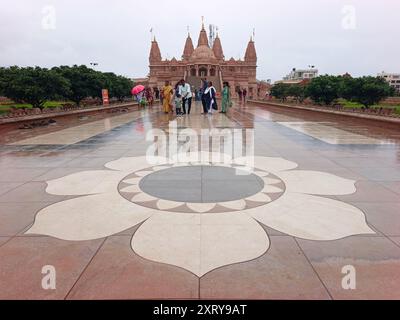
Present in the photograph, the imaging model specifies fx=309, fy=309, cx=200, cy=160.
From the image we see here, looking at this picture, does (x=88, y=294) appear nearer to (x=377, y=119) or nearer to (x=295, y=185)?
(x=295, y=185)

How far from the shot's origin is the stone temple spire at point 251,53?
88.5 meters

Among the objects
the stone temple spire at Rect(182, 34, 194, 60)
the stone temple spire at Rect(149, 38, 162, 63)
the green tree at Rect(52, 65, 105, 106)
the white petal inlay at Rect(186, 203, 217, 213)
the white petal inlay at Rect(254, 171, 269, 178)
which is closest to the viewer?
the white petal inlay at Rect(186, 203, 217, 213)

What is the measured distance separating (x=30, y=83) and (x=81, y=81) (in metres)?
9.11

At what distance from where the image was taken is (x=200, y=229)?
331 centimetres

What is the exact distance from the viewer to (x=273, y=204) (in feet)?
13.3

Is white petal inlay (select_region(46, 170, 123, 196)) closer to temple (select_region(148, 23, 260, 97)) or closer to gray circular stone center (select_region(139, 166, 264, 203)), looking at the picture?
gray circular stone center (select_region(139, 166, 264, 203))

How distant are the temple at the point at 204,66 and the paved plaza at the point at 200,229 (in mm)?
64040

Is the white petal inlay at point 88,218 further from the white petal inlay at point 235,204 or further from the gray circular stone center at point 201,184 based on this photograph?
the white petal inlay at point 235,204

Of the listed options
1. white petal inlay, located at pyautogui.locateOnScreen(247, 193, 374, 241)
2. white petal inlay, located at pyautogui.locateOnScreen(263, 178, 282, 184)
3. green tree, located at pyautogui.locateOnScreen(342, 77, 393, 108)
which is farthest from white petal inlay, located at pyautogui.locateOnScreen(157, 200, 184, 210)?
green tree, located at pyautogui.locateOnScreen(342, 77, 393, 108)

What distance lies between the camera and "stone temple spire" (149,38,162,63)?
8462 cm

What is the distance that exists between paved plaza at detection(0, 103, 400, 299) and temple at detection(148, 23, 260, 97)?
64.0 metres

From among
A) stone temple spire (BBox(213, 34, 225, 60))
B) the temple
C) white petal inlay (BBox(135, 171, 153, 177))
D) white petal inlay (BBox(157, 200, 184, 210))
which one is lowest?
white petal inlay (BBox(157, 200, 184, 210))

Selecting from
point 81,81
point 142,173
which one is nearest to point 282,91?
point 81,81

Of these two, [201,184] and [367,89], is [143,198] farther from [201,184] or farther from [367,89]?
[367,89]
